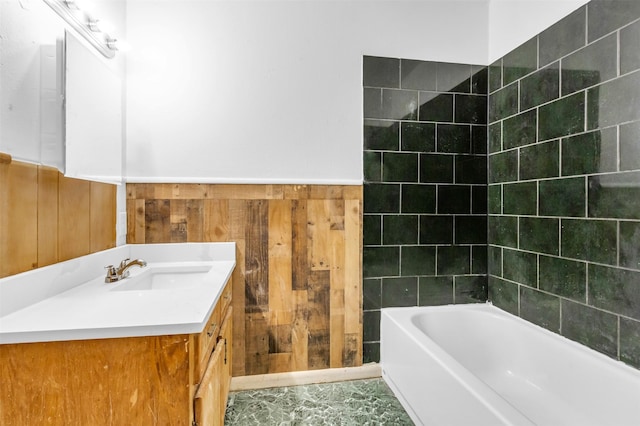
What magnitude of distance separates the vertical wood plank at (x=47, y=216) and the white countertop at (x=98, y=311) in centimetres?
8

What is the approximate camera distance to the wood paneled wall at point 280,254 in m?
2.07

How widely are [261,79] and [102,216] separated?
3.96 ft

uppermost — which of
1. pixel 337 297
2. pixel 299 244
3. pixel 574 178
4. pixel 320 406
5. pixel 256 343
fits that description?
pixel 574 178

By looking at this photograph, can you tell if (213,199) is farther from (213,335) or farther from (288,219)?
(213,335)

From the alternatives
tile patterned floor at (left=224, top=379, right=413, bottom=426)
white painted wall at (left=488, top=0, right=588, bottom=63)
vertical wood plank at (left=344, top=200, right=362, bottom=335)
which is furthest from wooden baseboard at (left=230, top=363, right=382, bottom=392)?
white painted wall at (left=488, top=0, right=588, bottom=63)

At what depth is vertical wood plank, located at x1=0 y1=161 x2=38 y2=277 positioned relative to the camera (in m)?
1.12

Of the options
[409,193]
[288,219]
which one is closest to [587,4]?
[409,193]

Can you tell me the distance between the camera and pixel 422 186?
2.31 meters

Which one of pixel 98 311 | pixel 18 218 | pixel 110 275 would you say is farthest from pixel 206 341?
pixel 18 218

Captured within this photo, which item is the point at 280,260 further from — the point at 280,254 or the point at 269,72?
the point at 269,72

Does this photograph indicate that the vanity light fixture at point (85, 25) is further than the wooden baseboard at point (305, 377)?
No

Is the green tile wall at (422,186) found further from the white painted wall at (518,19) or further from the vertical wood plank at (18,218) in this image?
the vertical wood plank at (18,218)

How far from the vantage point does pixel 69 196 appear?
1.48 m

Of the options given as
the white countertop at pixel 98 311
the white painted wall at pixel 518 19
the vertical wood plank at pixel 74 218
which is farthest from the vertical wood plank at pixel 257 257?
the white painted wall at pixel 518 19
